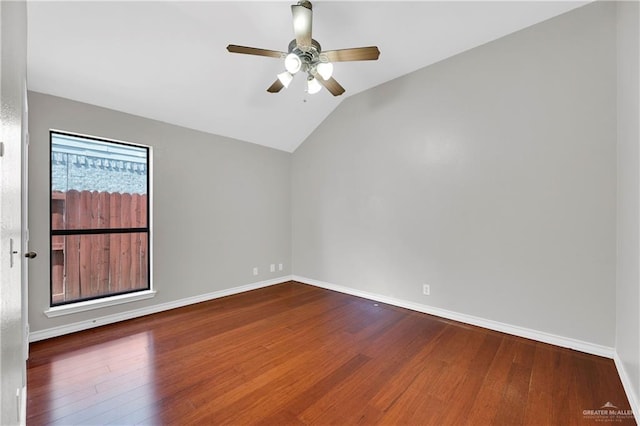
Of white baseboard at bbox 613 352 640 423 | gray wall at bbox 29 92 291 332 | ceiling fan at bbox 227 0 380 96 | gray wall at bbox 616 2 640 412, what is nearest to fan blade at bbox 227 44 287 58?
ceiling fan at bbox 227 0 380 96

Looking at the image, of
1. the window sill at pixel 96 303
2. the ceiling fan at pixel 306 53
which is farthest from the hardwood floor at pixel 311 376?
the ceiling fan at pixel 306 53

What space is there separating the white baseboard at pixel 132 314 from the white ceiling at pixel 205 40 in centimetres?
230

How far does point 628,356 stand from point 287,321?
2.82 metres

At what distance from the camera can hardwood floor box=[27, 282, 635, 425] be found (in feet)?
5.61

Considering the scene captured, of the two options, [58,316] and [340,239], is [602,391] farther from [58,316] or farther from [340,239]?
[58,316]

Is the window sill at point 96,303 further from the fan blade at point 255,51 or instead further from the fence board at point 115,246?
the fan blade at point 255,51

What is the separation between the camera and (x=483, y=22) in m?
2.63

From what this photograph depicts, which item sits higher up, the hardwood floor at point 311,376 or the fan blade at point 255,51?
the fan blade at point 255,51

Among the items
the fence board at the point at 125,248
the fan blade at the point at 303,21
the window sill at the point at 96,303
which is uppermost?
the fan blade at the point at 303,21

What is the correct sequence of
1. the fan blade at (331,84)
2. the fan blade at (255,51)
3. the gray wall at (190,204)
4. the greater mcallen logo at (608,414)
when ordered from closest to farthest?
the greater mcallen logo at (608,414) → the fan blade at (255,51) → the fan blade at (331,84) → the gray wall at (190,204)

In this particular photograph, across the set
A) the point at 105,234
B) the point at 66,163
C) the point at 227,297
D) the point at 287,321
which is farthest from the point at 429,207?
the point at 66,163

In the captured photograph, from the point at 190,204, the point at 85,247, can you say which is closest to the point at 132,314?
the point at 85,247

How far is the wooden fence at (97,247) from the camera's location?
2.82m

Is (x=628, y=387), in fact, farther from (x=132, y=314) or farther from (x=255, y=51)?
(x=132, y=314)
